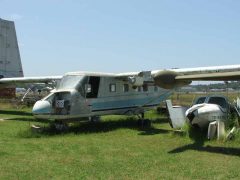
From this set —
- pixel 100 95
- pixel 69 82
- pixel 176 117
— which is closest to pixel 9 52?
pixel 100 95

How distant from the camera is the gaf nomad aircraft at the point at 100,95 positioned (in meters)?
18.0

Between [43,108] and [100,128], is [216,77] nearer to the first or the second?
[43,108]

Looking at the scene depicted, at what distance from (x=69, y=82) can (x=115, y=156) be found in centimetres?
773

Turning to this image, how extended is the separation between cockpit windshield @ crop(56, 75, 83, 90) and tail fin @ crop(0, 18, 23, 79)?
59.6 ft

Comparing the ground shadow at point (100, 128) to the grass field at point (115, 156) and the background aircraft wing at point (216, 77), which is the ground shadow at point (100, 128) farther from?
the background aircraft wing at point (216, 77)

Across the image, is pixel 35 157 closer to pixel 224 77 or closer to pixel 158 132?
pixel 224 77

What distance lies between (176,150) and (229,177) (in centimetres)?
370

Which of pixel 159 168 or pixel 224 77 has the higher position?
pixel 224 77

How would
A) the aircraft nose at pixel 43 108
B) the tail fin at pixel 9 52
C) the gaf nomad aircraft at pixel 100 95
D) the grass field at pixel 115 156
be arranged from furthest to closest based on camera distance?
the tail fin at pixel 9 52
the gaf nomad aircraft at pixel 100 95
the aircraft nose at pixel 43 108
the grass field at pixel 115 156

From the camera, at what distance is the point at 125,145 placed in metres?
14.0

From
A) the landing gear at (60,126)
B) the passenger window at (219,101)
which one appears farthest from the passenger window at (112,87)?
the passenger window at (219,101)

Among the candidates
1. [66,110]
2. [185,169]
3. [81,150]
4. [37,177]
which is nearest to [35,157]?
[81,150]

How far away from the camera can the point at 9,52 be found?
36938 mm

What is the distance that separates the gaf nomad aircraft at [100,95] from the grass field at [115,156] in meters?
1.14
